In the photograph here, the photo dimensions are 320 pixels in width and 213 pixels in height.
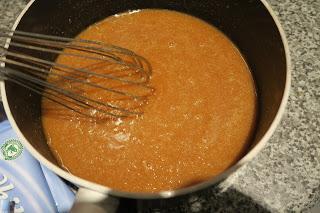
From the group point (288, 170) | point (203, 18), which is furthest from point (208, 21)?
point (288, 170)

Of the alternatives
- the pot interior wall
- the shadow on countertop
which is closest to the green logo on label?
the pot interior wall

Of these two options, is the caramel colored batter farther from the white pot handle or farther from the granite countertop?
the white pot handle

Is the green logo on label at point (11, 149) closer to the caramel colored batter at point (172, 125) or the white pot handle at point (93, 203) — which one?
the caramel colored batter at point (172, 125)

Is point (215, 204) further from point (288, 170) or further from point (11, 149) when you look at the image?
point (11, 149)

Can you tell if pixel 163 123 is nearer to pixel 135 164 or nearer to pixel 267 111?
pixel 135 164

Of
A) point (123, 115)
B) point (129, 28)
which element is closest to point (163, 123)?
point (123, 115)

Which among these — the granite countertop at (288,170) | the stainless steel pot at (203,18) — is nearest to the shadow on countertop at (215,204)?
the granite countertop at (288,170)
